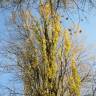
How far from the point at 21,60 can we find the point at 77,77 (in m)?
2.01

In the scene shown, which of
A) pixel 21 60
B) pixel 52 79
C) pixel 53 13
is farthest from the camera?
pixel 21 60

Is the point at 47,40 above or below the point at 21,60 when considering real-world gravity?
above

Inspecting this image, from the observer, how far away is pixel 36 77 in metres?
13.3

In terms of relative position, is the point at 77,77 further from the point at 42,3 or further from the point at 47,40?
the point at 42,3

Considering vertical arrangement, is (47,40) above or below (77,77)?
above

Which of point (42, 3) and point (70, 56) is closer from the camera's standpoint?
point (42, 3)

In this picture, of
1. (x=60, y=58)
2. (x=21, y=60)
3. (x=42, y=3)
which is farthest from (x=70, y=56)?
(x=42, y=3)

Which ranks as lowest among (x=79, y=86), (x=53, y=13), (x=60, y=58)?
(x=79, y=86)

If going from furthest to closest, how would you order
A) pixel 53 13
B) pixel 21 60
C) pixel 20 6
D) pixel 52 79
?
pixel 21 60, pixel 52 79, pixel 53 13, pixel 20 6

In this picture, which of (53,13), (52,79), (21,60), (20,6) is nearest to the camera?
(20,6)

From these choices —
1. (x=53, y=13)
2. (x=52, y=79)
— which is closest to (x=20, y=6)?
(x=53, y=13)

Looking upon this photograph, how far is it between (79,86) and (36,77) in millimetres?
1484

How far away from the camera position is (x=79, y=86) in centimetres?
1361

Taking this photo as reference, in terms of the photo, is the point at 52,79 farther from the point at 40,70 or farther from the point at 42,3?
the point at 42,3
